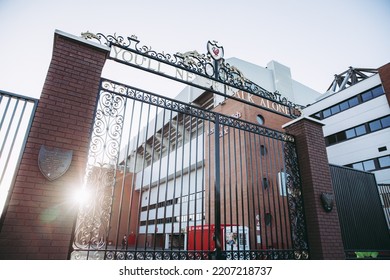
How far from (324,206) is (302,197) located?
0.50m

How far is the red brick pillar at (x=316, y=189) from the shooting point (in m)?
5.21

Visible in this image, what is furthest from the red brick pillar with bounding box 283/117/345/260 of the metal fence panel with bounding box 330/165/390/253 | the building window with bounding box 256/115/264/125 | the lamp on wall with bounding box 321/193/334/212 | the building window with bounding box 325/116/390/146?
the building window with bounding box 325/116/390/146

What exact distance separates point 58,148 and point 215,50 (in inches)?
169

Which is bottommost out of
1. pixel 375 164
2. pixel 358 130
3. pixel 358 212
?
pixel 358 212

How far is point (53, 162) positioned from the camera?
10.1ft

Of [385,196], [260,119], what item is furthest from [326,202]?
[260,119]

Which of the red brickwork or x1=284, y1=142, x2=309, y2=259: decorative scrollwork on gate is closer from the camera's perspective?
x1=284, y1=142, x2=309, y2=259: decorative scrollwork on gate

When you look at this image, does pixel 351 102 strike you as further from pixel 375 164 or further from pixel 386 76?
pixel 375 164

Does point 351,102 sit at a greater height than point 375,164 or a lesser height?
greater

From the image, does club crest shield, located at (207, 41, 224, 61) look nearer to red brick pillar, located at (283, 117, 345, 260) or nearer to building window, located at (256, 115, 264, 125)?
red brick pillar, located at (283, 117, 345, 260)

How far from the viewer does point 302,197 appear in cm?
581

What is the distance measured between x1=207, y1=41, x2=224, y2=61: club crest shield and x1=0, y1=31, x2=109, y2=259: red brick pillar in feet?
8.77

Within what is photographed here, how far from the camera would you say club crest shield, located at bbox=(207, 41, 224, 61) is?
579cm

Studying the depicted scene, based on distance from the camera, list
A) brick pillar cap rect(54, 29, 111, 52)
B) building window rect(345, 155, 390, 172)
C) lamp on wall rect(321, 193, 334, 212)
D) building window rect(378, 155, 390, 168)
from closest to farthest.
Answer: brick pillar cap rect(54, 29, 111, 52) → lamp on wall rect(321, 193, 334, 212) → building window rect(378, 155, 390, 168) → building window rect(345, 155, 390, 172)
